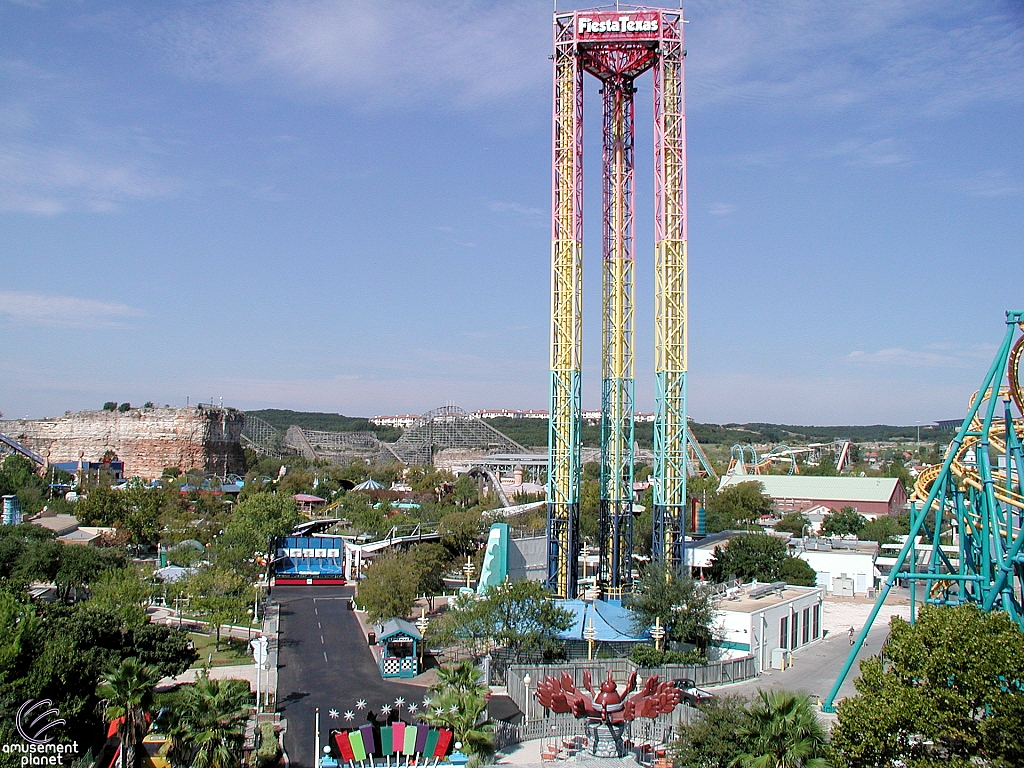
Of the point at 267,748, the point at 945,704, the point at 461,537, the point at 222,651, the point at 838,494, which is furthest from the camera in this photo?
the point at 838,494

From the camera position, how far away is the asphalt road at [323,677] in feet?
64.4

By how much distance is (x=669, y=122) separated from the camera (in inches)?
1179

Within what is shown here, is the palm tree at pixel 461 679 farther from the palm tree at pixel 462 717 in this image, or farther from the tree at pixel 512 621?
the tree at pixel 512 621

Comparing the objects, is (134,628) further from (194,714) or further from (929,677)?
(929,677)

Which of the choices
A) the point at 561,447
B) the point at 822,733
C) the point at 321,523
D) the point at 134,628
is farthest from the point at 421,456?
the point at 822,733

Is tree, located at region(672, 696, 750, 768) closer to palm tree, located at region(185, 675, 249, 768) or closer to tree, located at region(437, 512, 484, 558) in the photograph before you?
palm tree, located at region(185, 675, 249, 768)

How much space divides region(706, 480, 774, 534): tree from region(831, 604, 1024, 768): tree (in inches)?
1609

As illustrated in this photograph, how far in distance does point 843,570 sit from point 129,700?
35736 millimetres

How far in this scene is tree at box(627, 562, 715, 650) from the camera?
965 inches

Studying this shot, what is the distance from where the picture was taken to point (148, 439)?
8419cm

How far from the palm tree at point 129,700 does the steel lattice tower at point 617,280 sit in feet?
53.3

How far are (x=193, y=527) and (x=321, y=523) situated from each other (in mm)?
7046

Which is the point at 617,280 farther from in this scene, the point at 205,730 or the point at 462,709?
the point at 205,730

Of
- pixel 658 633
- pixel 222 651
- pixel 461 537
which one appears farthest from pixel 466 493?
pixel 658 633
